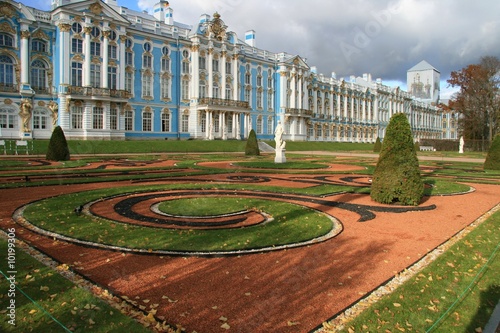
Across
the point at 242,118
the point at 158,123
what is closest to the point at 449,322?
the point at 158,123

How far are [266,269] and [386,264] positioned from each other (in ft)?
6.22

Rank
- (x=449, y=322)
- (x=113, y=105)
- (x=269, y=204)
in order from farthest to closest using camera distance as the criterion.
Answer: (x=113, y=105) → (x=269, y=204) → (x=449, y=322)

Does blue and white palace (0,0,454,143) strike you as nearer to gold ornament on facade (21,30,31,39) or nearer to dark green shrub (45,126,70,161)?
gold ornament on facade (21,30,31,39)

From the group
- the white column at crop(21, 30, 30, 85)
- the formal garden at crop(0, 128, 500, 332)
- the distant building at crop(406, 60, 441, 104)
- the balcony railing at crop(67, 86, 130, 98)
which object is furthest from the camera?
the distant building at crop(406, 60, 441, 104)

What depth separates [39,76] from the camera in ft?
123

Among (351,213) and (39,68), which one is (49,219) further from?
(39,68)

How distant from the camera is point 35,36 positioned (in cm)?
3672

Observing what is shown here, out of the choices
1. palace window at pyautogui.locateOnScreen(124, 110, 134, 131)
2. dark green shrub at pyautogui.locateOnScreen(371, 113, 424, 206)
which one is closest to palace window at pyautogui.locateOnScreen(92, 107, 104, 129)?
palace window at pyautogui.locateOnScreen(124, 110, 134, 131)

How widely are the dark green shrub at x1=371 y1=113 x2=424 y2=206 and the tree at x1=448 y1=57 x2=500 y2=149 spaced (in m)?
47.3

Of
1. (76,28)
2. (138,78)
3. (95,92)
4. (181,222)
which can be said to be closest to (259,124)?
(138,78)

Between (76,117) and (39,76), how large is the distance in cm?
519

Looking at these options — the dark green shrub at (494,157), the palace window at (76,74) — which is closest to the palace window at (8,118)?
the palace window at (76,74)

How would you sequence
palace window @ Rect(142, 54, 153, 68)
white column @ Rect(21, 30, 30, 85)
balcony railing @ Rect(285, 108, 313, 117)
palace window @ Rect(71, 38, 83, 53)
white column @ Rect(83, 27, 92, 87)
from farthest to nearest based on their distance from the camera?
1. balcony railing @ Rect(285, 108, 313, 117)
2. palace window @ Rect(142, 54, 153, 68)
3. white column @ Rect(83, 27, 92, 87)
4. palace window @ Rect(71, 38, 83, 53)
5. white column @ Rect(21, 30, 30, 85)

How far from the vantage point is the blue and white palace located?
35.9m
